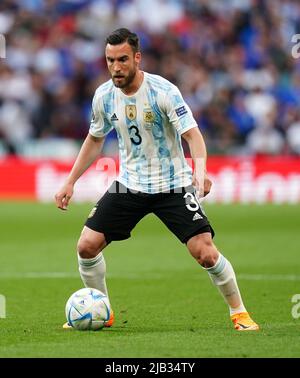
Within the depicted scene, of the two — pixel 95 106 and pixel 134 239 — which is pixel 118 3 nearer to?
pixel 134 239

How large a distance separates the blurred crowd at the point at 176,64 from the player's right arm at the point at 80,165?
14.1 meters

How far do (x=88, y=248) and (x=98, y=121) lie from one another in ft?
3.47

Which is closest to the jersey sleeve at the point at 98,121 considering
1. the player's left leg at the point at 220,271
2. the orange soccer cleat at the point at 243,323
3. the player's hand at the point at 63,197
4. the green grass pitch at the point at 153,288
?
the player's hand at the point at 63,197

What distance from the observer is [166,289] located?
1106cm

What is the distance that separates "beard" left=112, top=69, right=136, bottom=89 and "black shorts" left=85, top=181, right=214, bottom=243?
861 mm

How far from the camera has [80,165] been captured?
841cm

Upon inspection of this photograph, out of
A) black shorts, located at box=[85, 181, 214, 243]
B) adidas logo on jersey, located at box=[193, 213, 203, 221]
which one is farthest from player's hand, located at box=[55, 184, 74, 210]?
adidas logo on jersey, located at box=[193, 213, 203, 221]

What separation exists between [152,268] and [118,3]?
44.9 feet

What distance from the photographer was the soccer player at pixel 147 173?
7895 millimetres

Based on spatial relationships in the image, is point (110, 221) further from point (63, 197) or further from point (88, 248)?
point (63, 197)

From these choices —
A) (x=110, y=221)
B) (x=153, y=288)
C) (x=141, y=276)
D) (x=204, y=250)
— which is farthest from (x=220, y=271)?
(x=141, y=276)

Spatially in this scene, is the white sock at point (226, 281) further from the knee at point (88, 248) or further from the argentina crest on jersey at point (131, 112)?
the argentina crest on jersey at point (131, 112)
